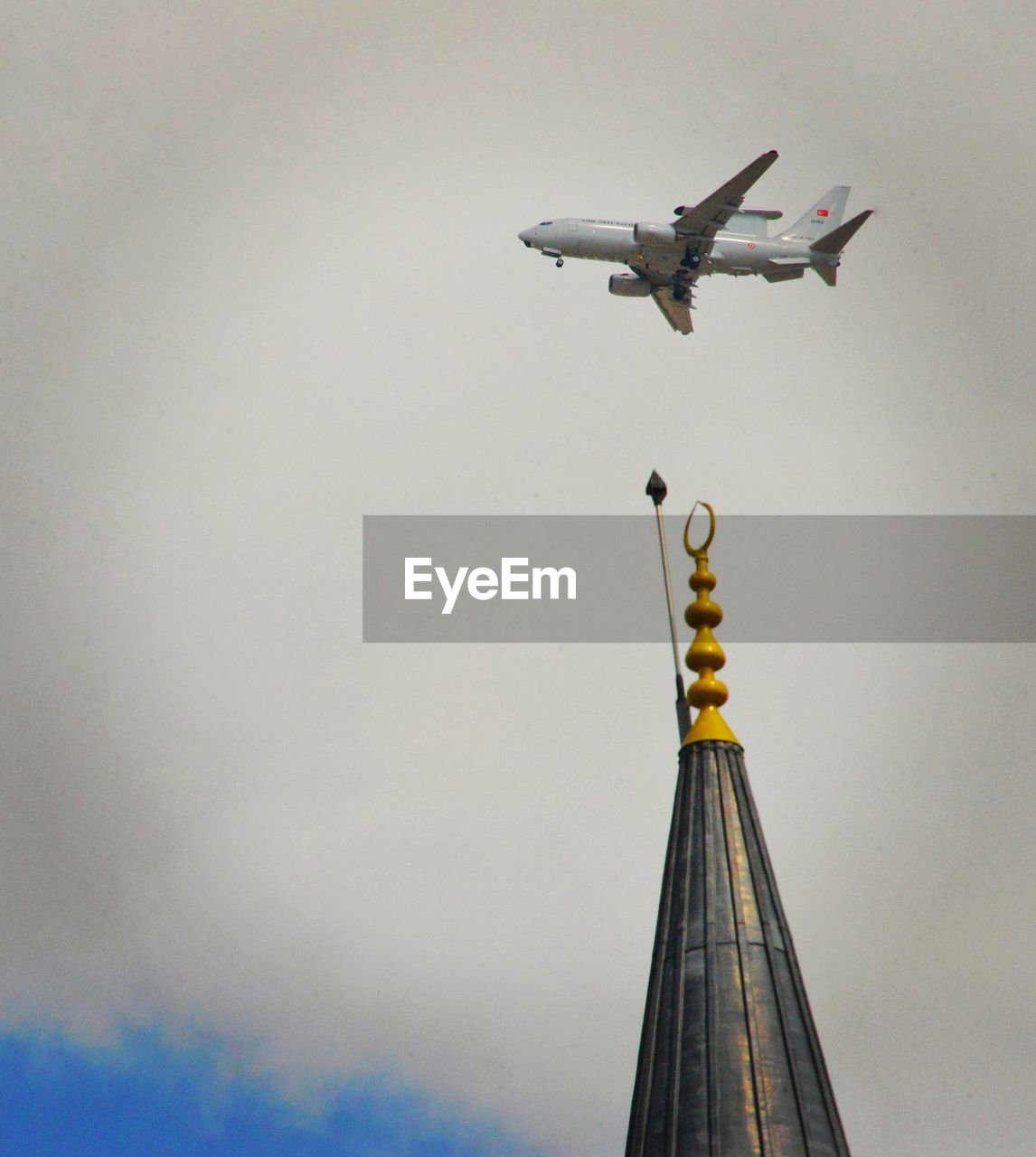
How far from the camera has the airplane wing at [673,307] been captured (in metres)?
92.2

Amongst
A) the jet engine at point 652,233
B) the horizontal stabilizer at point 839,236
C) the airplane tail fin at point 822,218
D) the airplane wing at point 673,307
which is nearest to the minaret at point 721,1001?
the jet engine at point 652,233

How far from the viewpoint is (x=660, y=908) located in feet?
62.0

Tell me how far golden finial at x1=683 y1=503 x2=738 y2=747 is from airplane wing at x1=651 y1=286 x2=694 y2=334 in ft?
239

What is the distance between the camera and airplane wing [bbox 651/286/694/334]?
3632 inches

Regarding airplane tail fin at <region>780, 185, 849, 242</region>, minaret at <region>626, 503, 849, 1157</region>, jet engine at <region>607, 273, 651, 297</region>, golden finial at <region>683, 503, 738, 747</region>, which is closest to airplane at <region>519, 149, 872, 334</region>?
jet engine at <region>607, 273, 651, 297</region>

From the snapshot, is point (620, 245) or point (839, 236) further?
point (839, 236)

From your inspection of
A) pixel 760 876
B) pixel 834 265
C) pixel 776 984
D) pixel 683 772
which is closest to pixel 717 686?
pixel 683 772

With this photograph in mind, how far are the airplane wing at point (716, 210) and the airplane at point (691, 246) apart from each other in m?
0.05

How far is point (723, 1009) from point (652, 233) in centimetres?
7371

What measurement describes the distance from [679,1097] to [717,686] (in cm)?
564

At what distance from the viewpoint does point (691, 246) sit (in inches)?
3494

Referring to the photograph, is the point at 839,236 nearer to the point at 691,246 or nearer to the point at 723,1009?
the point at 691,246

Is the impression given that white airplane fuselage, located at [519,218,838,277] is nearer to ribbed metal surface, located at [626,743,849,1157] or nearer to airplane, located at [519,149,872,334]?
airplane, located at [519,149,872,334]

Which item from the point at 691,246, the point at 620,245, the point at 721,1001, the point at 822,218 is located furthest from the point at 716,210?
the point at 721,1001
